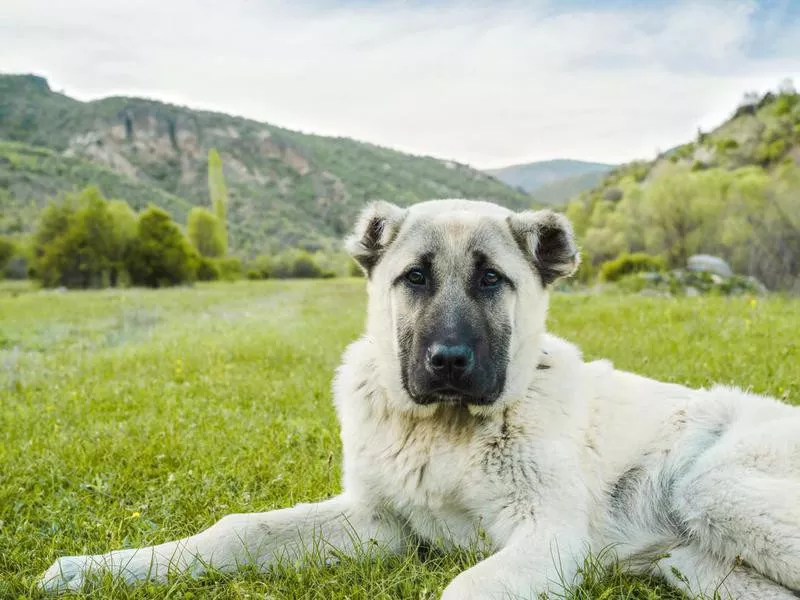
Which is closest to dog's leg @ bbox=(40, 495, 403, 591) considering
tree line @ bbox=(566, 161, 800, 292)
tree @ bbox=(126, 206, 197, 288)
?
tree line @ bbox=(566, 161, 800, 292)

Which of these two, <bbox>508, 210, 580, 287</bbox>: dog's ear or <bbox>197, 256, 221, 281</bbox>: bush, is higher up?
<bbox>508, 210, 580, 287</bbox>: dog's ear

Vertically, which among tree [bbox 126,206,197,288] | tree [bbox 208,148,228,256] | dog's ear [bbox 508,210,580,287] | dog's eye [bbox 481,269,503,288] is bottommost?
tree [bbox 126,206,197,288]

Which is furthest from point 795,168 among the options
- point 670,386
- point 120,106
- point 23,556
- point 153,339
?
point 120,106

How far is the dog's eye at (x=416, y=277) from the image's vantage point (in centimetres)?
364

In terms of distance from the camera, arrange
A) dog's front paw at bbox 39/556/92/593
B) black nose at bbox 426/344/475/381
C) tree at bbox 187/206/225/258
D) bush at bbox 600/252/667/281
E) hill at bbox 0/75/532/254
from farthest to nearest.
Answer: hill at bbox 0/75/532/254, tree at bbox 187/206/225/258, bush at bbox 600/252/667/281, black nose at bbox 426/344/475/381, dog's front paw at bbox 39/556/92/593

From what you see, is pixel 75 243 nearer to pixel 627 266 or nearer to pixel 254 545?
pixel 627 266

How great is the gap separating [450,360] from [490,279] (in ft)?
1.99

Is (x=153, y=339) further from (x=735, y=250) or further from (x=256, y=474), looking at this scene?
(x=735, y=250)

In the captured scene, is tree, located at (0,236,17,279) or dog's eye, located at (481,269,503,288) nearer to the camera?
dog's eye, located at (481,269,503,288)

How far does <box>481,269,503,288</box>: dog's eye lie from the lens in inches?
Result: 144

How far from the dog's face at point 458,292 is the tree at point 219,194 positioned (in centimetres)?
4563

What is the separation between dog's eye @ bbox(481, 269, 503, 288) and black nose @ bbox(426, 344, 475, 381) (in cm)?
48

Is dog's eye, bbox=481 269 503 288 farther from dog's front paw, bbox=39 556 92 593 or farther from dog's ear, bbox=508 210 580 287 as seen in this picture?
dog's front paw, bbox=39 556 92 593

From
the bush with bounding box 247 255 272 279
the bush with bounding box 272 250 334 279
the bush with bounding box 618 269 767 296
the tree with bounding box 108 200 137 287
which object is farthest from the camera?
the bush with bounding box 247 255 272 279
